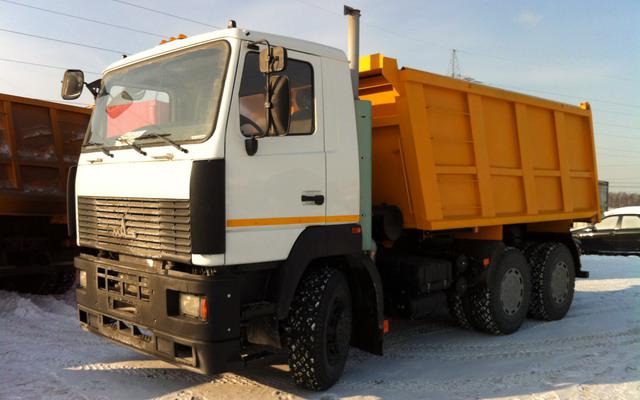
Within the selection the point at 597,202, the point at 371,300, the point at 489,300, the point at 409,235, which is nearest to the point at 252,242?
the point at 371,300

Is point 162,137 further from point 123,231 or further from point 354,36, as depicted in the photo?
point 354,36

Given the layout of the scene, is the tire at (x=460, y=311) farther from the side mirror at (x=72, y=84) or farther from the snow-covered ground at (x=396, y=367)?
the side mirror at (x=72, y=84)

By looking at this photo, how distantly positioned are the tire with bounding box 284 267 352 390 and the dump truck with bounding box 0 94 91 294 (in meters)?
4.63

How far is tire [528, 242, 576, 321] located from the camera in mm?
7156

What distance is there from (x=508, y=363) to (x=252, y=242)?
3055mm

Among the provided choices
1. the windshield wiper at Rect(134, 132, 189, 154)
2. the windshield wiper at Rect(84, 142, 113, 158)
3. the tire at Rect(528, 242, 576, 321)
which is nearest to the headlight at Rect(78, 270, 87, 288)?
the windshield wiper at Rect(84, 142, 113, 158)

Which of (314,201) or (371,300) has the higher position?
(314,201)

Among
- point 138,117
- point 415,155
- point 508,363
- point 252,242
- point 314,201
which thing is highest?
point 138,117

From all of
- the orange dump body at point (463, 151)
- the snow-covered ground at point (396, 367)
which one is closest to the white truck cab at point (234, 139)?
the orange dump body at point (463, 151)

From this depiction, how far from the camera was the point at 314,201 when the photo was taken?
427cm

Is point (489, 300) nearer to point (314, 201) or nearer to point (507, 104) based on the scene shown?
point (507, 104)

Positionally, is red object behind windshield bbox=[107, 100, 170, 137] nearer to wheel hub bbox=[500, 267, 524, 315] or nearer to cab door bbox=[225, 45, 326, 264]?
cab door bbox=[225, 45, 326, 264]

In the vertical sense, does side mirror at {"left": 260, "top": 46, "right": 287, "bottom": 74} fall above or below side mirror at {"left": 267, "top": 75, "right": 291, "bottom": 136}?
above

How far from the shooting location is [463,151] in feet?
19.4
